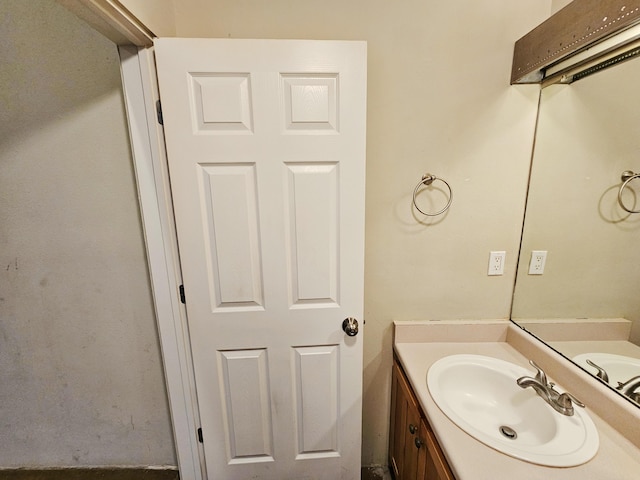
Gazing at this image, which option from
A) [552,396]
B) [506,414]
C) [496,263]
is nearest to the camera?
[552,396]

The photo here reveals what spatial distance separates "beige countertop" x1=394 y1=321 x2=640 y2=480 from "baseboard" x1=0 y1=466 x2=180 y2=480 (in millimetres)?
1463

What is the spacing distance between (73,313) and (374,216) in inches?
59.4

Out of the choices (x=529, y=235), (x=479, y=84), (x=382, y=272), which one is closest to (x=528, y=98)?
(x=479, y=84)

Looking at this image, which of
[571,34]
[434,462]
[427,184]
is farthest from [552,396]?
[571,34]

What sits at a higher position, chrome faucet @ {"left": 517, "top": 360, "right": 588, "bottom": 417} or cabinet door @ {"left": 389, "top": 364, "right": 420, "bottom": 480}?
chrome faucet @ {"left": 517, "top": 360, "right": 588, "bottom": 417}

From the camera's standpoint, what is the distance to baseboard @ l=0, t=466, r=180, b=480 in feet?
4.54

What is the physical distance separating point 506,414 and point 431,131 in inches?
46.2

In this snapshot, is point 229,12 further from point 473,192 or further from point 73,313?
point 73,313

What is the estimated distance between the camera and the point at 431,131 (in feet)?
3.65

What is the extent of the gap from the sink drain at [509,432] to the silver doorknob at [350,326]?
2.00 ft

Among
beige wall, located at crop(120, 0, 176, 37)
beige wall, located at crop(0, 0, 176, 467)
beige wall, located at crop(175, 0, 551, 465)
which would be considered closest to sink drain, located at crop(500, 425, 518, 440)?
beige wall, located at crop(175, 0, 551, 465)

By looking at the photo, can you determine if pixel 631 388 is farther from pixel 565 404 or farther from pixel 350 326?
pixel 350 326

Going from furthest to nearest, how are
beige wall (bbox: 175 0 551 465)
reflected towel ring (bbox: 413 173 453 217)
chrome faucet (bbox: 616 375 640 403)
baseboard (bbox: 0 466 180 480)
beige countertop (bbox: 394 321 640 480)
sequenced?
baseboard (bbox: 0 466 180 480)
reflected towel ring (bbox: 413 173 453 217)
beige wall (bbox: 175 0 551 465)
chrome faucet (bbox: 616 375 640 403)
beige countertop (bbox: 394 321 640 480)

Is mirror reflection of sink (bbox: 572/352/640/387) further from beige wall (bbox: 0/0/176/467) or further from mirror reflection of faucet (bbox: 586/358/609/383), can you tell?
beige wall (bbox: 0/0/176/467)
